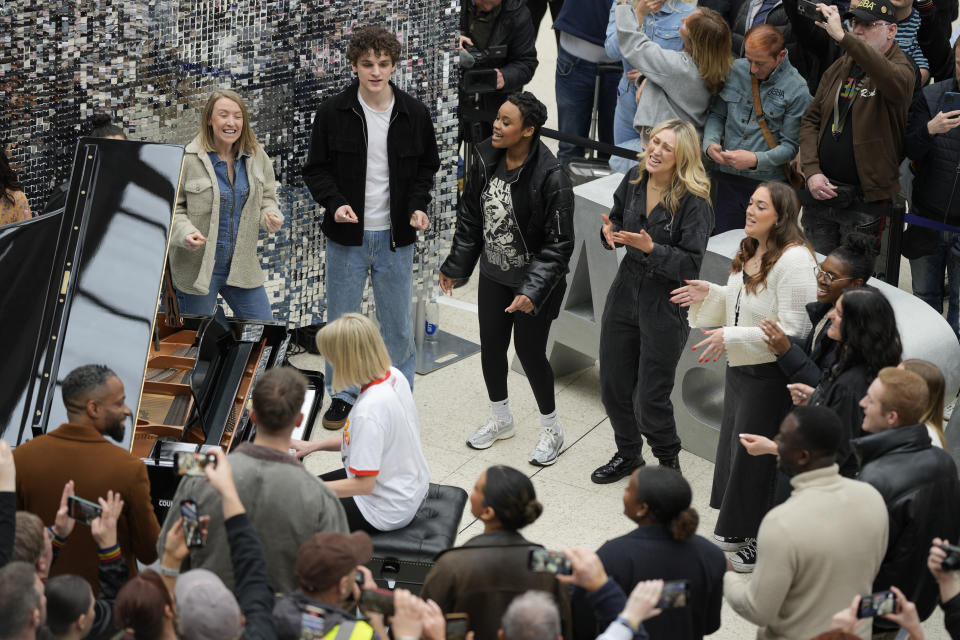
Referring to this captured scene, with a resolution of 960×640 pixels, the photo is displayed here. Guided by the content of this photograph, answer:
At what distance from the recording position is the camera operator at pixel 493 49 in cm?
707

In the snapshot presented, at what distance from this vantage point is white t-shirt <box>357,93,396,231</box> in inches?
216

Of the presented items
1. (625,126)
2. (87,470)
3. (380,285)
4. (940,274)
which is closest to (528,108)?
(380,285)

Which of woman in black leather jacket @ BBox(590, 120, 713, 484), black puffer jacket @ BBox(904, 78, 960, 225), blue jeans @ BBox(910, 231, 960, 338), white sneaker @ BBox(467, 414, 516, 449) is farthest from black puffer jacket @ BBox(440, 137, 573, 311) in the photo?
blue jeans @ BBox(910, 231, 960, 338)

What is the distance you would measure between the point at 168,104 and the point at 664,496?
3830 mm

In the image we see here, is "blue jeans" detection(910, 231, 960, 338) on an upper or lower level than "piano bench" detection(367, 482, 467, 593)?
upper

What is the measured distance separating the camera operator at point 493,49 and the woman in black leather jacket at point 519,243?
190 centimetres

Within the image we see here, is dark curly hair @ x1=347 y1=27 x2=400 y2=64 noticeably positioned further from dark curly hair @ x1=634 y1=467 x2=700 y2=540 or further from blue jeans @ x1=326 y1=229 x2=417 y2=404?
dark curly hair @ x1=634 y1=467 x2=700 y2=540

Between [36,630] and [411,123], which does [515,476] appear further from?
[411,123]

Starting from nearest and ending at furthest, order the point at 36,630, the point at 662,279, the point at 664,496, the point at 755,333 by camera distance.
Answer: the point at 36,630 → the point at 664,496 → the point at 755,333 → the point at 662,279

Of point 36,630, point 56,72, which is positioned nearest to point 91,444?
point 36,630

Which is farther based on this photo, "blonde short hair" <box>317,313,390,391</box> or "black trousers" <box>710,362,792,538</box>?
"black trousers" <box>710,362,792,538</box>

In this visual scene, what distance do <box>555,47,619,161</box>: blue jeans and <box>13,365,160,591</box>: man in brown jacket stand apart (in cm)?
467

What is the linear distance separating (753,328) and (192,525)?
2.39 meters

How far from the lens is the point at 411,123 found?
5.53 metres
